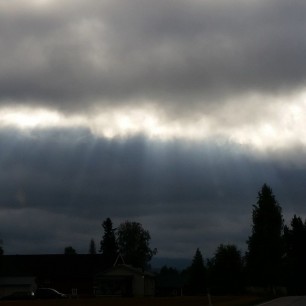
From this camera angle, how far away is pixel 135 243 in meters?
166

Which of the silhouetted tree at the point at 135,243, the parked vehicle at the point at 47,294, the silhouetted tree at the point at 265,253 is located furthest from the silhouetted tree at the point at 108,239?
the parked vehicle at the point at 47,294

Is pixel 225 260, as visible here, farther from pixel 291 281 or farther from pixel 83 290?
pixel 83 290

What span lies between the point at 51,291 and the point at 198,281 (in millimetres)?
68992

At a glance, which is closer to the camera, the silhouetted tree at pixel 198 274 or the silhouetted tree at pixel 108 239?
the silhouetted tree at pixel 198 274

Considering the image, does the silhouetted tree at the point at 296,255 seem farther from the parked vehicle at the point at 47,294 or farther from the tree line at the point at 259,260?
the parked vehicle at the point at 47,294

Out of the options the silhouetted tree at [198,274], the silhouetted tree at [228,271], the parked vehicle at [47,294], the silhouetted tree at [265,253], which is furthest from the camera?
the silhouetted tree at [198,274]

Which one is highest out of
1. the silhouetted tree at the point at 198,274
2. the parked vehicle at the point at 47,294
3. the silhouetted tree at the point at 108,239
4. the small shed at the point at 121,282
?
the silhouetted tree at the point at 108,239

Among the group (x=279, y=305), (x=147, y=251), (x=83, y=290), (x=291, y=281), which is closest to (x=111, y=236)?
(x=147, y=251)

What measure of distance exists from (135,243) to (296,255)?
35822mm

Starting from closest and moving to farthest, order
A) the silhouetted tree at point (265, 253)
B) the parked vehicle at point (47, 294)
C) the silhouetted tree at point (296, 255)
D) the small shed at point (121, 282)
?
the parked vehicle at point (47, 294) → the small shed at point (121, 282) → the silhouetted tree at point (265, 253) → the silhouetted tree at point (296, 255)

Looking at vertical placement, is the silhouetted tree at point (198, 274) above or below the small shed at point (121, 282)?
above

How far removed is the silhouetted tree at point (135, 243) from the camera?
543 feet

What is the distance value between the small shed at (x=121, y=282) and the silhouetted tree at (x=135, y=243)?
5556 cm

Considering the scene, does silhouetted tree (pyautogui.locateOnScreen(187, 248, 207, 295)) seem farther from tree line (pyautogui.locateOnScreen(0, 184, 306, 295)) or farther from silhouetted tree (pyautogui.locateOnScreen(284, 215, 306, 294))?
silhouetted tree (pyautogui.locateOnScreen(284, 215, 306, 294))
